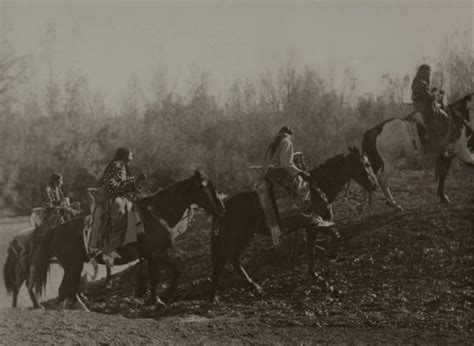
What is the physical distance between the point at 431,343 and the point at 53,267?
1349cm

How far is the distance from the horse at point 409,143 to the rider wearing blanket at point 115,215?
5.70m

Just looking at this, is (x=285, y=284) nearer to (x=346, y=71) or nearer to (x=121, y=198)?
(x=121, y=198)

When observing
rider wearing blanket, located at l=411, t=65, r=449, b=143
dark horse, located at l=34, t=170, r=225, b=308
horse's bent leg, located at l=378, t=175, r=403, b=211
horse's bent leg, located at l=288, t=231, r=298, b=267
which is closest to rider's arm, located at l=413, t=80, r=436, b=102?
rider wearing blanket, located at l=411, t=65, r=449, b=143

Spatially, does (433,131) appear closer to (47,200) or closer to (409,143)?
(409,143)

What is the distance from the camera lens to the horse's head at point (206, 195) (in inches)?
430

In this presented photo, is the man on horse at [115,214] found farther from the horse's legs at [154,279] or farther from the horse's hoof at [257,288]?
the horse's hoof at [257,288]

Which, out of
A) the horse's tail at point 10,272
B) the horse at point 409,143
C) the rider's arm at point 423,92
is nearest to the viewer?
the horse's tail at point 10,272

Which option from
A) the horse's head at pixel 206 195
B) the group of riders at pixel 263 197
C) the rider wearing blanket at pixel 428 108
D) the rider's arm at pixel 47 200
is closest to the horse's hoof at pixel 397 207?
the rider wearing blanket at pixel 428 108

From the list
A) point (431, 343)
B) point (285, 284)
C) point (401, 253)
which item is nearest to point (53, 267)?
point (285, 284)

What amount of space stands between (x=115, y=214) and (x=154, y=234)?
2.37 ft

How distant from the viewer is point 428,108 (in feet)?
46.0

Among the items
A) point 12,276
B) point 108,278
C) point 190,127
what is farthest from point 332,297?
point 190,127

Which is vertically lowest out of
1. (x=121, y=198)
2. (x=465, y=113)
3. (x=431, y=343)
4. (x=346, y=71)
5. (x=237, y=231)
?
(x=431, y=343)

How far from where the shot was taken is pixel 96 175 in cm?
2630
